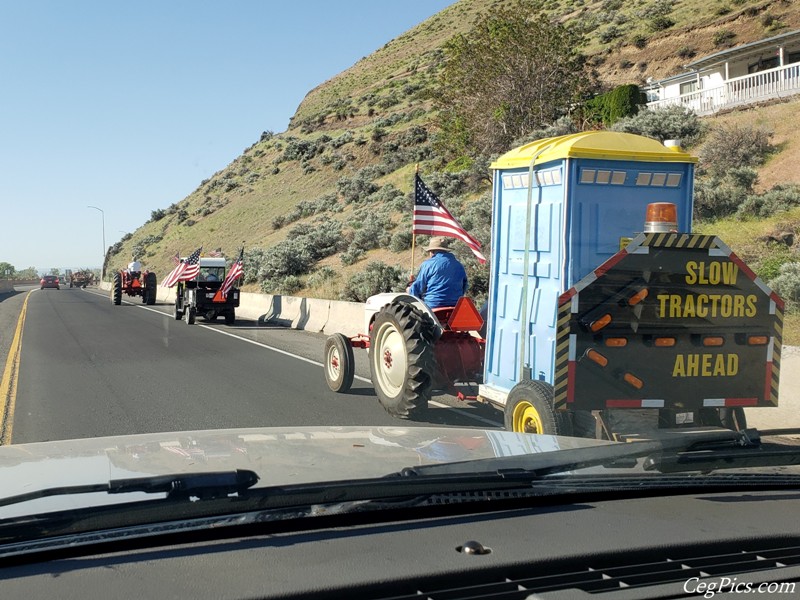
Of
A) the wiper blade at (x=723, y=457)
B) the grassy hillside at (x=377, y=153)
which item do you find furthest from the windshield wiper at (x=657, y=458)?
the grassy hillside at (x=377, y=153)

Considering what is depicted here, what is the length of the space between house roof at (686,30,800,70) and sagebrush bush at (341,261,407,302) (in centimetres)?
2634

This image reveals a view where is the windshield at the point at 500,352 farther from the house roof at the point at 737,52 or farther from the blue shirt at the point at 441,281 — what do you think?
the house roof at the point at 737,52

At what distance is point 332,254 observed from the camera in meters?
36.2

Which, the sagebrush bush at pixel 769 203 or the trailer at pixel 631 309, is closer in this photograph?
the trailer at pixel 631 309

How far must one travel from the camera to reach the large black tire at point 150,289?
37.8 meters

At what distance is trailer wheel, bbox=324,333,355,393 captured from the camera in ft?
35.7

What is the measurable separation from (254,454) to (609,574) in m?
1.69

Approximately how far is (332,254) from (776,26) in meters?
32.3

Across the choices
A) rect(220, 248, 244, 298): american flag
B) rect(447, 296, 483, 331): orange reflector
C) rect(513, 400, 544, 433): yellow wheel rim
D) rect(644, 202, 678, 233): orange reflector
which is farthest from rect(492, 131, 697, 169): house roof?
rect(220, 248, 244, 298): american flag

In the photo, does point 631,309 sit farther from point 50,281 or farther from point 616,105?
point 50,281

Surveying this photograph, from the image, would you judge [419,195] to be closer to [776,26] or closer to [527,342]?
[527,342]

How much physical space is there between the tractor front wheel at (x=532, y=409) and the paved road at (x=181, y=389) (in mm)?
2142

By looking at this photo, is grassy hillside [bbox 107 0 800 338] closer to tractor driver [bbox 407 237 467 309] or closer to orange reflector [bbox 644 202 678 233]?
tractor driver [bbox 407 237 467 309]

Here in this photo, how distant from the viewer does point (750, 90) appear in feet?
107
